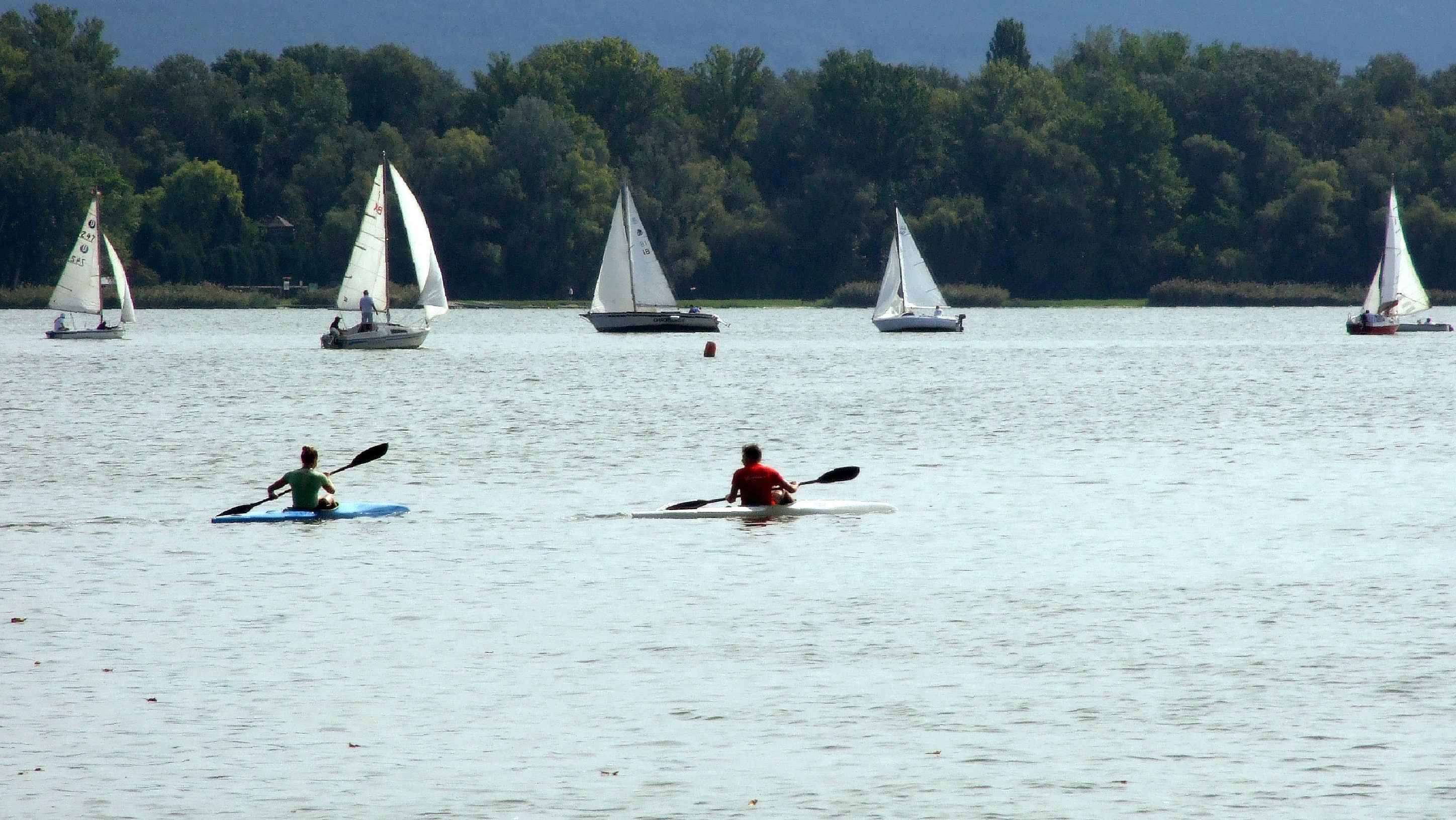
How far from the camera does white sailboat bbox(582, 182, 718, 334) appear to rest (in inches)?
4171

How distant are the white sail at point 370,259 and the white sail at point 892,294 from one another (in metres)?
31.3

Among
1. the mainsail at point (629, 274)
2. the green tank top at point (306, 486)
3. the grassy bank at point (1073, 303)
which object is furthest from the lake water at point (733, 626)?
the grassy bank at point (1073, 303)

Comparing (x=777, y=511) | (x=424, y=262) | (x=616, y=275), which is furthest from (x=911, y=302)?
(x=777, y=511)

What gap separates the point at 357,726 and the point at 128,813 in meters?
2.88

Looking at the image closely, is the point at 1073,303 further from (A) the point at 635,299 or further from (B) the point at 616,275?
(B) the point at 616,275

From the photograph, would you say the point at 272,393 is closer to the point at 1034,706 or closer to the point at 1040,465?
the point at 1040,465

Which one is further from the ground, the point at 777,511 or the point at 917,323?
the point at 777,511

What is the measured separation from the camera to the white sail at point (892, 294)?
10950cm

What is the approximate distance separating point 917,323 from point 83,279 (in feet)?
141

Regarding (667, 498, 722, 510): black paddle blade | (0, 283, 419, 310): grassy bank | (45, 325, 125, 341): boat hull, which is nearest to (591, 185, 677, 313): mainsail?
(45, 325, 125, 341): boat hull

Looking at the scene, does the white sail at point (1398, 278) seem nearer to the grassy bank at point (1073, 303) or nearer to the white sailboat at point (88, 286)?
the grassy bank at point (1073, 303)

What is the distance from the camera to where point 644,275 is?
107750 millimetres

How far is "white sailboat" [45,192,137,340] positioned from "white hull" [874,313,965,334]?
38916mm

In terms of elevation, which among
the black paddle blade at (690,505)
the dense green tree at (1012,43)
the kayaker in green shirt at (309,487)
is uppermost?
the dense green tree at (1012,43)
